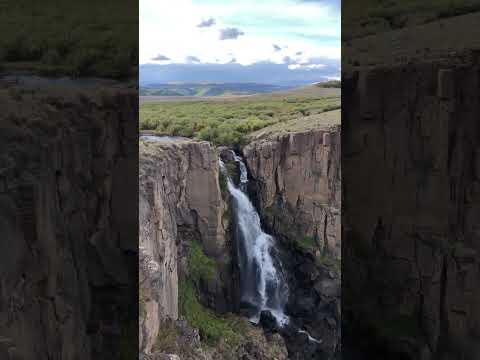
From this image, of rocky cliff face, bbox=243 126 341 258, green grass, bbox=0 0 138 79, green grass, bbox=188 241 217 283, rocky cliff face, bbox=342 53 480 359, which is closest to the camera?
rocky cliff face, bbox=342 53 480 359

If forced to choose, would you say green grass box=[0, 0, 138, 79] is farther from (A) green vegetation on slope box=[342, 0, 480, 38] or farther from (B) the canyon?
(B) the canyon

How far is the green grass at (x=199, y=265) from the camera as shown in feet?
61.1

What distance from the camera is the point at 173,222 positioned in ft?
53.6

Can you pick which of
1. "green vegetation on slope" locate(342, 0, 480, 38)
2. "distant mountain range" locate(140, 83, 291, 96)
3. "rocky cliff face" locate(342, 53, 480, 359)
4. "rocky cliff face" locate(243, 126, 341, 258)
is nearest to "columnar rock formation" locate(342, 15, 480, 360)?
"rocky cliff face" locate(342, 53, 480, 359)

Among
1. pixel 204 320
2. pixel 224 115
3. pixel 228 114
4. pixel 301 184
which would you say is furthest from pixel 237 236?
pixel 228 114

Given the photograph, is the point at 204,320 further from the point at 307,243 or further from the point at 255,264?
the point at 307,243

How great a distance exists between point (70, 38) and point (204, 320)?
14324mm

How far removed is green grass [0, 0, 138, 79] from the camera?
15.9ft

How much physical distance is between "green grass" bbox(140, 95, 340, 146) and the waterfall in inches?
93.1

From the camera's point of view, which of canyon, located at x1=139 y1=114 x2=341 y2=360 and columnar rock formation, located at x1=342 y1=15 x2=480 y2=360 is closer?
columnar rock formation, located at x1=342 y1=15 x2=480 y2=360

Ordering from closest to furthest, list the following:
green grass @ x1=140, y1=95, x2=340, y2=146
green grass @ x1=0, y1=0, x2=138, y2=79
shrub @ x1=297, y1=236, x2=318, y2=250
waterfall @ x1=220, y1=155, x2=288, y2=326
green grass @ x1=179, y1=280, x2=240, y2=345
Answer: green grass @ x1=0, y1=0, x2=138, y2=79, green grass @ x1=179, y1=280, x2=240, y2=345, waterfall @ x1=220, y1=155, x2=288, y2=326, shrub @ x1=297, y1=236, x2=318, y2=250, green grass @ x1=140, y1=95, x2=340, y2=146

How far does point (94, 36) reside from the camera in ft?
16.9

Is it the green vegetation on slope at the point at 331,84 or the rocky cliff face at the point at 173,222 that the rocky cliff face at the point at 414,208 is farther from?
Answer: the green vegetation on slope at the point at 331,84

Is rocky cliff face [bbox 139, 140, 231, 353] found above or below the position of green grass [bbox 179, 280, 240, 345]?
above
